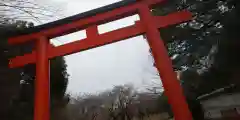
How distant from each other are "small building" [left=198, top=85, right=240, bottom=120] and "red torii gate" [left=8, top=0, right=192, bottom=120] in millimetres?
4645

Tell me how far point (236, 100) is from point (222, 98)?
1079 millimetres

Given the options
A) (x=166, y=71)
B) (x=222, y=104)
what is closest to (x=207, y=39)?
(x=222, y=104)

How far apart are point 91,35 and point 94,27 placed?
0.18 meters

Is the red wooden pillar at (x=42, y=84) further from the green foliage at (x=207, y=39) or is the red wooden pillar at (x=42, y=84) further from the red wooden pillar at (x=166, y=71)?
the green foliage at (x=207, y=39)

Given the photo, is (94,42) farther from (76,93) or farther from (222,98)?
→ (76,93)

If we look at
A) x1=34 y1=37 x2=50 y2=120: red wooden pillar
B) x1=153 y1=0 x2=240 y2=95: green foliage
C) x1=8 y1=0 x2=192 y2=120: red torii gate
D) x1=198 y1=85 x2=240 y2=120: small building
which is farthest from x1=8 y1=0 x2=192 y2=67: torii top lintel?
x1=198 y1=85 x2=240 y2=120: small building

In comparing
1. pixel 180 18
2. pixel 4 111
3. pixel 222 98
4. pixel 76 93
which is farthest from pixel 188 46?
pixel 76 93

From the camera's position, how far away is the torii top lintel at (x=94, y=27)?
151 inches

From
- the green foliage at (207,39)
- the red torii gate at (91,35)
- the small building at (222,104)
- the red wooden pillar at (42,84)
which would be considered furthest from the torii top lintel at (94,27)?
the small building at (222,104)

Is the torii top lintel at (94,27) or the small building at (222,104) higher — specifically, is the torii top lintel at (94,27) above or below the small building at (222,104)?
above

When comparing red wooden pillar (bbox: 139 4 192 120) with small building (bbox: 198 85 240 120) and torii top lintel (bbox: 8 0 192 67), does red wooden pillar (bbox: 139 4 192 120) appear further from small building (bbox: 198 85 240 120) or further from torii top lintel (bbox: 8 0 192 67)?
small building (bbox: 198 85 240 120)

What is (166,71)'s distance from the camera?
11.1 ft

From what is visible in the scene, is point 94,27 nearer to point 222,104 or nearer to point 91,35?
point 91,35

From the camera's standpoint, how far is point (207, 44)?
6.91 m
